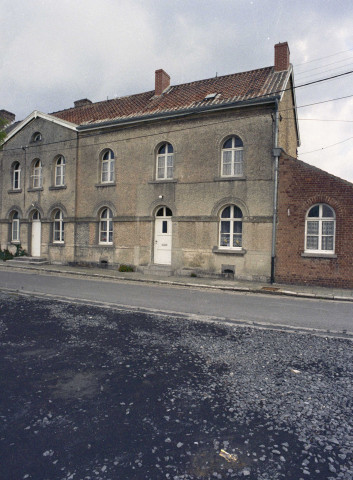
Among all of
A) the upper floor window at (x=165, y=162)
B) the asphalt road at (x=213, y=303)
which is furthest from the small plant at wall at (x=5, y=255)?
the upper floor window at (x=165, y=162)

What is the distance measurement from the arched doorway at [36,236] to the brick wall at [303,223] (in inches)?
573

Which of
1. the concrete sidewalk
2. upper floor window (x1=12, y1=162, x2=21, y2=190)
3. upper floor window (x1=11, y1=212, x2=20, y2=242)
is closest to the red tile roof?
upper floor window (x1=12, y1=162, x2=21, y2=190)

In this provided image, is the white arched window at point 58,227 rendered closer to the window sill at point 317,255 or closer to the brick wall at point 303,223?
the brick wall at point 303,223

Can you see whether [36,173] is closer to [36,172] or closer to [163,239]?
[36,172]

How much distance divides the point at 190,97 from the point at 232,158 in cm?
464

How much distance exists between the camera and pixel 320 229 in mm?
12375

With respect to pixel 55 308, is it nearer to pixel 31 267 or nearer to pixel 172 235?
pixel 172 235

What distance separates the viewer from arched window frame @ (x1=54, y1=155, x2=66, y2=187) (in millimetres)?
18766

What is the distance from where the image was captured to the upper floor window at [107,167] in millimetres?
17280

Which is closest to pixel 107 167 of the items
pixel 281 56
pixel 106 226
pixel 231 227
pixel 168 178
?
pixel 106 226

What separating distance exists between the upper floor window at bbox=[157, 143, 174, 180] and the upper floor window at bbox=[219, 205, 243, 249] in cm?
347

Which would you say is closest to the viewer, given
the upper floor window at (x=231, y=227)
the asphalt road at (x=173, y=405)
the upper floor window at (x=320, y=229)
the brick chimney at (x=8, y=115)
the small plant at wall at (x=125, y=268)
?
the asphalt road at (x=173, y=405)

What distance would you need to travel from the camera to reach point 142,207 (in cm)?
1591

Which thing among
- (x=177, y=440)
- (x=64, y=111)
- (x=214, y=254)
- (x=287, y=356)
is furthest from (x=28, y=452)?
(x=64, y=111)
